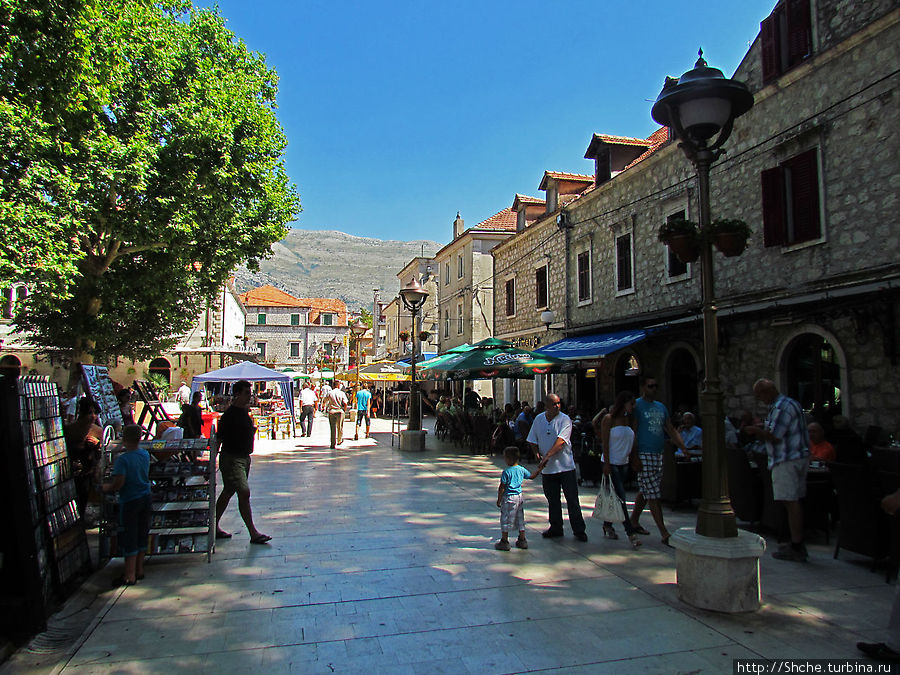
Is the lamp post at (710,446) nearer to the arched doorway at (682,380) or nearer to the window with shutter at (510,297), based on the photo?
the arched doorway at (682,380)

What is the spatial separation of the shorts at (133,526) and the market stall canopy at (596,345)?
9.52 metres

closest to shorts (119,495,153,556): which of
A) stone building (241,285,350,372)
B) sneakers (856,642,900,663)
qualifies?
sneakers (856,642,900,663)

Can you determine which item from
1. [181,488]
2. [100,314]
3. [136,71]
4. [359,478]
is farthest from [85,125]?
[181,488]

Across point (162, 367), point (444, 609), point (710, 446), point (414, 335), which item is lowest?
point (444, 609)

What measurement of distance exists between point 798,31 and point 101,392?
42.4ft

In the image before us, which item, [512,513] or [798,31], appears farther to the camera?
[798,31]

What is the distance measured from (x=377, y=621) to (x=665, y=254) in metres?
12.0

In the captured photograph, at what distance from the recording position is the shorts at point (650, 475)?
611 cm

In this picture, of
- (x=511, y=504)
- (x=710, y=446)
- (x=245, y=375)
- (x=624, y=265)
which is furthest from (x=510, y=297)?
(x=710, y=446)

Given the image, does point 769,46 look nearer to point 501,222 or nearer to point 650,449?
point 650,449

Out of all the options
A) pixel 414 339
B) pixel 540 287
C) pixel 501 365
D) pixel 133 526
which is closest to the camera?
Answer: pixel 133 526

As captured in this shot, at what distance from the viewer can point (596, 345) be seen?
13.5 m

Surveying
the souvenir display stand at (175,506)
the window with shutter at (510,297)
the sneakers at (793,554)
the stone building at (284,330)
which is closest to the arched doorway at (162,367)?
the window with shutter at (510,297)

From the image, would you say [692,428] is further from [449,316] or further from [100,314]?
[449,316]
